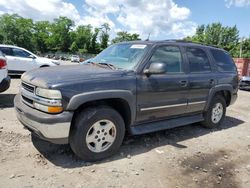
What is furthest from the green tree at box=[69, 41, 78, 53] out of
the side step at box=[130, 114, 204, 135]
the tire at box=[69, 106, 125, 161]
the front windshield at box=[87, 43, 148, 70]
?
the tire at box=[69, 106, 125, 161]

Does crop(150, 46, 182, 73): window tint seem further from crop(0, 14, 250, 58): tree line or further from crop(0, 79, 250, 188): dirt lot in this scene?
crop(0, 14, 250, 58): tree line

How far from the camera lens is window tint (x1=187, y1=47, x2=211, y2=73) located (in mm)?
5405

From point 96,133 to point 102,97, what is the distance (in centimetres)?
56

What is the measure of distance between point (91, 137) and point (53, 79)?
Answer: 1.01m

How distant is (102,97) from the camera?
387 cm

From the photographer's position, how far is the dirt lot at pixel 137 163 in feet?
11.7

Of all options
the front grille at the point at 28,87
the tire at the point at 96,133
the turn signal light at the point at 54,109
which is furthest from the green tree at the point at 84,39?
the turn signal light at the point at 54,109

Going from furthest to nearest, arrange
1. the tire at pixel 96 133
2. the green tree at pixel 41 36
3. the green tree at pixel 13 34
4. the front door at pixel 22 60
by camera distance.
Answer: the green tree at pixel 41 36, the green tree at pixel 13 34, the front door at pixel 22 60, the tire at pixel 96 133

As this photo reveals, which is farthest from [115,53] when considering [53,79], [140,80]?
[53,79]

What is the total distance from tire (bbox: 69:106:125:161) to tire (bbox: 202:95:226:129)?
8.62ft

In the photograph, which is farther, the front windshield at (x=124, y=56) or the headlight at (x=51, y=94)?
the front windshield at (x=124, y=56)

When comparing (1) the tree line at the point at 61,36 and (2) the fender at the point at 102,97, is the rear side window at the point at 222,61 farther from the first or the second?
(1) the tree line at the point at 61,36

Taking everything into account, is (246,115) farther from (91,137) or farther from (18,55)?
(18,55)

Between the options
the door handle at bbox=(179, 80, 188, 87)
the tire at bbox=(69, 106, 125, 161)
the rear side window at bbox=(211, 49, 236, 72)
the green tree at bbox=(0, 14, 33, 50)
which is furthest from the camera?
the green tree at bbox=(0, 14, 33, 50)
